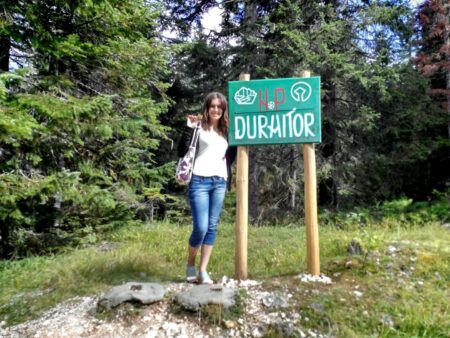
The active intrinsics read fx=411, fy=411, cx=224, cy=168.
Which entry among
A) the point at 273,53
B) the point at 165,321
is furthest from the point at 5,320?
the point at 273,53

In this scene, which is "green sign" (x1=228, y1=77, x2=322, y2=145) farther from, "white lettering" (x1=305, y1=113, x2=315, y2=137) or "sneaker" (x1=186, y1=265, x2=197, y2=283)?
"sneaker" (x1=186, y1=265, x2=197, y2=283)

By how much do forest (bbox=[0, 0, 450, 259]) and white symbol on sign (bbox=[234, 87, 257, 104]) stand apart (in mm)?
2387

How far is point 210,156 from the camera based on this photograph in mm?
4086

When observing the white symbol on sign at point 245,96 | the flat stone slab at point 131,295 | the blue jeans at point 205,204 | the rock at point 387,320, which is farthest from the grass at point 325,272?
the white symbol on sign at point 245,96

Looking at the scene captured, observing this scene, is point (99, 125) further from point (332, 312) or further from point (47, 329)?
point (332, 312)

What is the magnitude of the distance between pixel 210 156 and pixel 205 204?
0.48 meters

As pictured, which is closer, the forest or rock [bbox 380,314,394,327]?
rock [bbox 380,314,394,327]

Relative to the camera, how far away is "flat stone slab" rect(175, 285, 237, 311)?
351 centimetres

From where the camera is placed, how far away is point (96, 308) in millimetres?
3693

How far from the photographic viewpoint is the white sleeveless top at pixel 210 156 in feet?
13.2

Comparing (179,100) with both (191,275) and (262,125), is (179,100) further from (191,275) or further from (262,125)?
(191,275)

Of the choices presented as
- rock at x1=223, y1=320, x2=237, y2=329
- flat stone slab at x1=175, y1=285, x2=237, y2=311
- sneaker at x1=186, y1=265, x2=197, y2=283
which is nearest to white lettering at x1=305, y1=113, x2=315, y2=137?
flat stone slab at x1=175, y1=285, x2=237, y2=311

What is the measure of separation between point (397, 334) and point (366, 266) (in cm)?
101

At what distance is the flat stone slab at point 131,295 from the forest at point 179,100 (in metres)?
2.10
